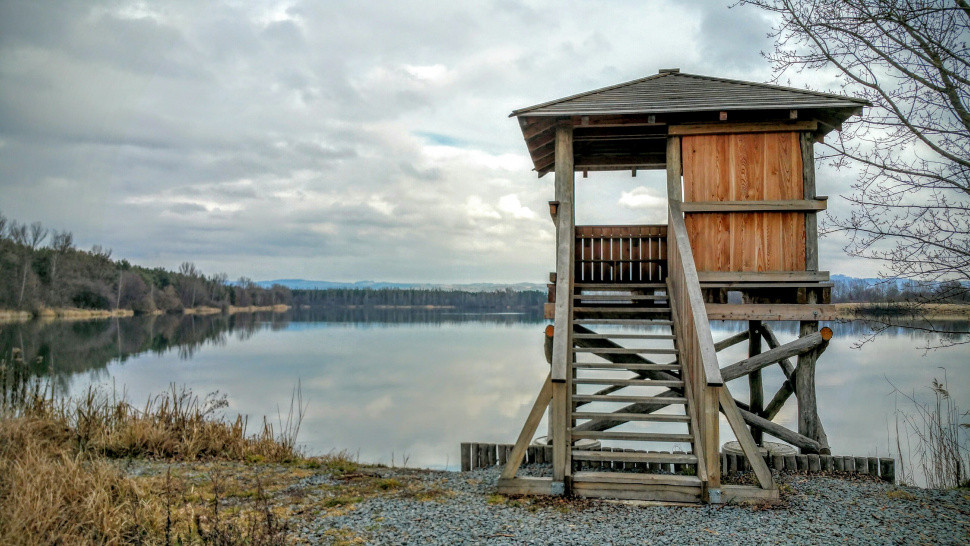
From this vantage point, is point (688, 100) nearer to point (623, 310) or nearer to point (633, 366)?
point (623, 310)

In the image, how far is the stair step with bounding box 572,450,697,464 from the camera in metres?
7.17

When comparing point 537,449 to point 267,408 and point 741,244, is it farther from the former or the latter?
point 267,408

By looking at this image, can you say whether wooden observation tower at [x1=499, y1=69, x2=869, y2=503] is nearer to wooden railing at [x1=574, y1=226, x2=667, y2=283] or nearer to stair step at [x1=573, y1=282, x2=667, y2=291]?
stair step at [x1=573, y1=282, x2=667, y2=291]

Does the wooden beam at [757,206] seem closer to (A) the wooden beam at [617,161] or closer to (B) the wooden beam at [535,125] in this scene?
(B) the wooden beam at [535,125]

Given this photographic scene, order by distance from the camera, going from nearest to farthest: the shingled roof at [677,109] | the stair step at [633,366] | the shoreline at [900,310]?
the shoreline at [900,310] → the stair step at [633,366] → the shingled roof at [677,109]

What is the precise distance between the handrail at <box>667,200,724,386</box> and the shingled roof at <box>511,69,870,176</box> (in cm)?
135

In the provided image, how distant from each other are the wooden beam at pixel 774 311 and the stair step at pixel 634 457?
92.4 inches

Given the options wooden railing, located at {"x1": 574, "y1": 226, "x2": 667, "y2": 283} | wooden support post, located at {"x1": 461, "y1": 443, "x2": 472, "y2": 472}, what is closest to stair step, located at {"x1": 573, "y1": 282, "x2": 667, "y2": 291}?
wooden railing, located at {"x1": 574, "y1": 226, "x2": 667, "y2": 283}

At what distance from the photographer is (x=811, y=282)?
8.95 metres

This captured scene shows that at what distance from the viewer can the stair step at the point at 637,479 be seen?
6797 millimetres

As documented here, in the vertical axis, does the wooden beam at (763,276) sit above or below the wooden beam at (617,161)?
below

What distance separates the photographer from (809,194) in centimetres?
898

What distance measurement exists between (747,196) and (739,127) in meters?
1.02

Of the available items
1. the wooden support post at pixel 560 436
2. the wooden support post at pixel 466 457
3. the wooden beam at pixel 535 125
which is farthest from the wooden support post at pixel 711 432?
the wooden beam at pixel 535 125
